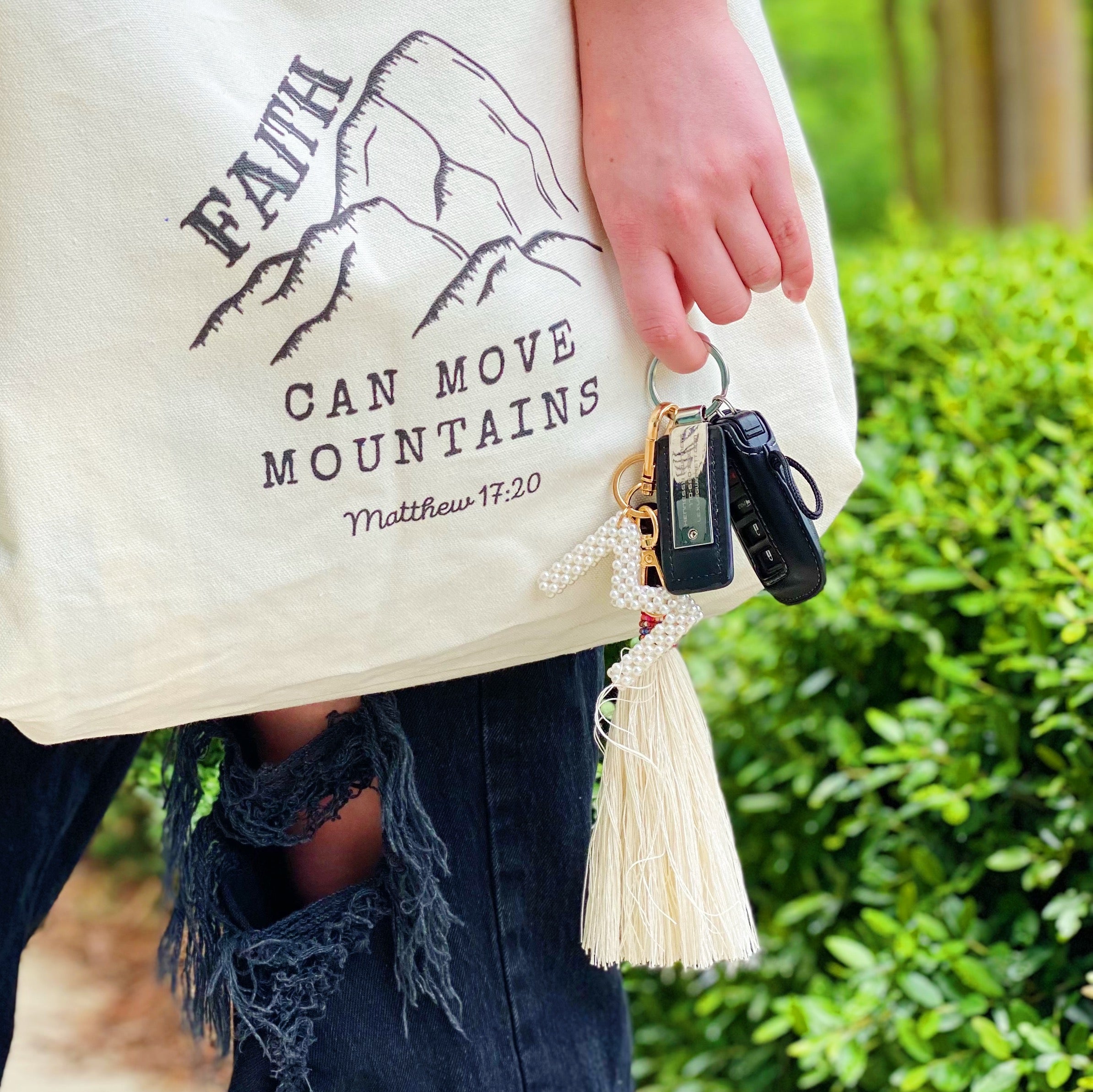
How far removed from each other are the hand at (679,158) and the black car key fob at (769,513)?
3.0 inches

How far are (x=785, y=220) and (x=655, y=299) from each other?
4.2 inches

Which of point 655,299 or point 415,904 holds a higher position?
point 655,299

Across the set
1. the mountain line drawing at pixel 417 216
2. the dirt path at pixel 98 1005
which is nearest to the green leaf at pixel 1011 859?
the mountain line drawing at pixel 417 216

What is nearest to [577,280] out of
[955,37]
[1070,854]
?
[1070,854]

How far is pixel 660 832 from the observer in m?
0.91

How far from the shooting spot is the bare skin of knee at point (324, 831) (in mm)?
918

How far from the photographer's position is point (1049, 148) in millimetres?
6609

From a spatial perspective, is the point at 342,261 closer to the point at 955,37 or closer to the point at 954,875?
the point at 954,875

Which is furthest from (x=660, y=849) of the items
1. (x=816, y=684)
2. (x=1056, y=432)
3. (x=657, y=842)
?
(x=1056, y=432)

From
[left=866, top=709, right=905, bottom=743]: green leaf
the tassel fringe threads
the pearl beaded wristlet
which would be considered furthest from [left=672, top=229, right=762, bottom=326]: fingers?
[left=866, top=709, right=905, bottom=743]: green leaf

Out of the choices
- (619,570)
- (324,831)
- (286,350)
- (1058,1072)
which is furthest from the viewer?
(1058,1072)

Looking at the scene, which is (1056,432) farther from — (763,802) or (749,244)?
(749,244)

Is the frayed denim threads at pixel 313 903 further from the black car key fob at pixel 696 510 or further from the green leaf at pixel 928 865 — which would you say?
the green leaf at pixel 928 865

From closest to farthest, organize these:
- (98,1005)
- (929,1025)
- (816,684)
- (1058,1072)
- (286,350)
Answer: (286,350)
(1058,1072)
(929,1025)
(816,684)
(98,1005)
